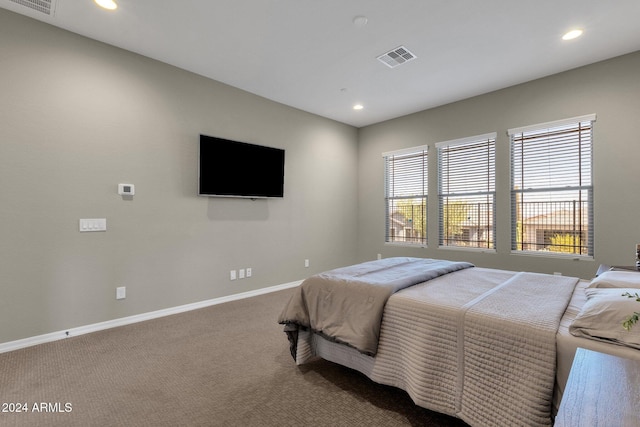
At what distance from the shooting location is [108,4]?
2520mm

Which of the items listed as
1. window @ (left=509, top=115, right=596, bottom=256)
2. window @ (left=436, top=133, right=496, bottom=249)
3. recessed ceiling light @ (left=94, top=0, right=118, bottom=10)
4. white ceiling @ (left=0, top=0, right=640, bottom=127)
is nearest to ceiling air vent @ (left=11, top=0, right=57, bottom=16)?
white ceiling @ (left=0, top=0, right=640, bottom=127)

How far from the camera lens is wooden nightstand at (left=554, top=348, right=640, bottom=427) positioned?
604 millimetres

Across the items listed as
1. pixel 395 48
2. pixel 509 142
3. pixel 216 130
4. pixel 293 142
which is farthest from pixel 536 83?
pixel 216 130

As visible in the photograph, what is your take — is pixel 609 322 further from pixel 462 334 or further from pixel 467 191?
pixel 467 191

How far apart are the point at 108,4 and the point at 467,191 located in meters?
4.75

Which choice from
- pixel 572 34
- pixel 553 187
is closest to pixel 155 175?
pixel 572 34

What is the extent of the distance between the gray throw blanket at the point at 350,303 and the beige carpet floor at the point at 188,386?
336 millimetres

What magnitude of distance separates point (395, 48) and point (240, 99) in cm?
218

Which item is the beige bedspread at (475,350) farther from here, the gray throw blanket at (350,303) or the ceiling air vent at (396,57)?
the ceiling air vent at (396,57)

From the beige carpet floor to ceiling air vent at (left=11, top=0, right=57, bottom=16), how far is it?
2.95m

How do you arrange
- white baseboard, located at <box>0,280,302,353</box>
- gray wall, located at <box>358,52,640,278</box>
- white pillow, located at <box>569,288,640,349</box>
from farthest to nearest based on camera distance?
gray wall, located at <box>358,52,640,278</box>, white baseboard, located at <box>0,280,302,353</box>, white pillow, located at <box>569,288,640,349</box>

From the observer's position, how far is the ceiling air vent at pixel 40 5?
2479 mm

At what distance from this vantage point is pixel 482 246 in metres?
4.38

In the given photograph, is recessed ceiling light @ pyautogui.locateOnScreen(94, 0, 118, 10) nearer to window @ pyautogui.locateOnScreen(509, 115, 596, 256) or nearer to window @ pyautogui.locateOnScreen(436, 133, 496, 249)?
window @ pyautogui.locateOnScreen(436, 133, 496, 249)
